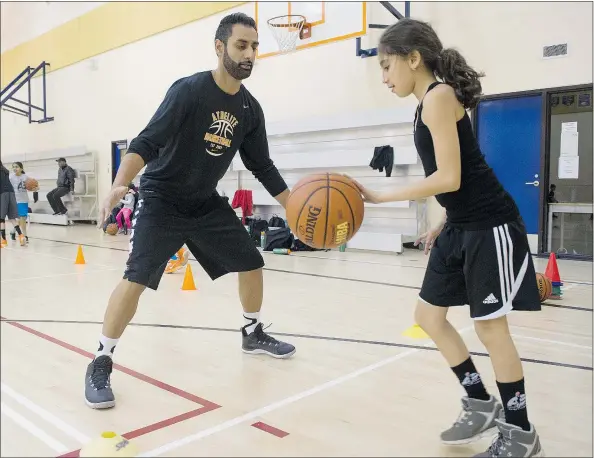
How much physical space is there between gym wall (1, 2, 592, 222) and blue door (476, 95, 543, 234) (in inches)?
11.1

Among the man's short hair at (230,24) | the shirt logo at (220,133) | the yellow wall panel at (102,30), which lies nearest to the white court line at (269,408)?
the shirt logo at (220,133)

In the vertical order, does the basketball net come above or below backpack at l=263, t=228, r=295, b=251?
above

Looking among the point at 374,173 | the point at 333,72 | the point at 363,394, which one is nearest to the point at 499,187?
the point at 363,394

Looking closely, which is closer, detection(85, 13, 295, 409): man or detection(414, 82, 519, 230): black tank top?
detection(414, 82, 519, 230): black tank top

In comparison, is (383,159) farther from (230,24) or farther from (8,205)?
(8,205)

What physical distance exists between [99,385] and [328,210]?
119cm

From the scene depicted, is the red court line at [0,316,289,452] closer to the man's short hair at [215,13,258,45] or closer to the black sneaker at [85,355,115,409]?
the black sneaker at [85,355,115,409]

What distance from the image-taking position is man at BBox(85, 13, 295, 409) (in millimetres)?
2377

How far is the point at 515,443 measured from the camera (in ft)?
5.55

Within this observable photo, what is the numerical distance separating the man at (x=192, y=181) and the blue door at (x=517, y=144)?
5.58 metres

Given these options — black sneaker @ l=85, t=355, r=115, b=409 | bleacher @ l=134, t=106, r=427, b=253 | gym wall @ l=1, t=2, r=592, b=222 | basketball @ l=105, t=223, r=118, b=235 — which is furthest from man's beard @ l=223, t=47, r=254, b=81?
basketball @ l=105, t=223, r=118, b=235

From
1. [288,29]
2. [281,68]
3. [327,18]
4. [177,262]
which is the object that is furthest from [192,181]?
[281,68]

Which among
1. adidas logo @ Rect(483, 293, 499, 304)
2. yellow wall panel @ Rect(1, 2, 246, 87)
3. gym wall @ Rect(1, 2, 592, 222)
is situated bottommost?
adidas logo @ Rect(483, 293, 499, 304)

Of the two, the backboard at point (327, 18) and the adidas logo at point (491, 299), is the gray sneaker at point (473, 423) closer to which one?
the adidas logo at point (491, 299)
